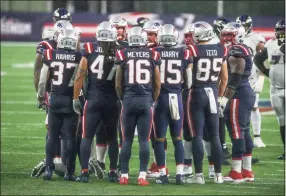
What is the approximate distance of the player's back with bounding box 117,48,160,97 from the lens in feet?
37.7

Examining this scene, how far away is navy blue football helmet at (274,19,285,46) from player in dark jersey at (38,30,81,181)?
3019 millimetres

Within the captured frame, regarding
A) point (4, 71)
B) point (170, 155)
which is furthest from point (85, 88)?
point (4, 71)

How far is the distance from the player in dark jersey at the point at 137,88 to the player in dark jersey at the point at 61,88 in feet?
1.99

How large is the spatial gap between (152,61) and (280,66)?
9.83 ft

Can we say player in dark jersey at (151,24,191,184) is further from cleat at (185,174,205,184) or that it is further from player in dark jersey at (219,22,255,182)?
player in dark jersey at (219,22,255,182)

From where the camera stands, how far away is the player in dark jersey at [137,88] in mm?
11484

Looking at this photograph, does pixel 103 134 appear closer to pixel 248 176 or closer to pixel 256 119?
pixel 248 176

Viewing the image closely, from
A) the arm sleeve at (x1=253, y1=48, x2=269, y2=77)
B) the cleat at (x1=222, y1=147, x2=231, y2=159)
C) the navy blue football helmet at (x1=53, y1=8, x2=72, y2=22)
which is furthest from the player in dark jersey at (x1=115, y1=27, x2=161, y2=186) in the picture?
the arm sleeve at (x1=253, y1=48, x2=269, y2=77)

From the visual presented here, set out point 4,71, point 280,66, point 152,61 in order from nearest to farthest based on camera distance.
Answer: point 152,61, point 280,66, point 4,71

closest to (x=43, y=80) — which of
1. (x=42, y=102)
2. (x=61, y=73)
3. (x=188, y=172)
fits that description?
(x=61, y=73)

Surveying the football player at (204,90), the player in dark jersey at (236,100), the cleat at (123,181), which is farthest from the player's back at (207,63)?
the cleat at (123,181)

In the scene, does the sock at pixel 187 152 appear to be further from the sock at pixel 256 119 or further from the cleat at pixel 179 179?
the sock at pixel 256 119

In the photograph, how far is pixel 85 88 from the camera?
38.8ft

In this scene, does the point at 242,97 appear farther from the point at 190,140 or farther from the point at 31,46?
the point at 31,46
